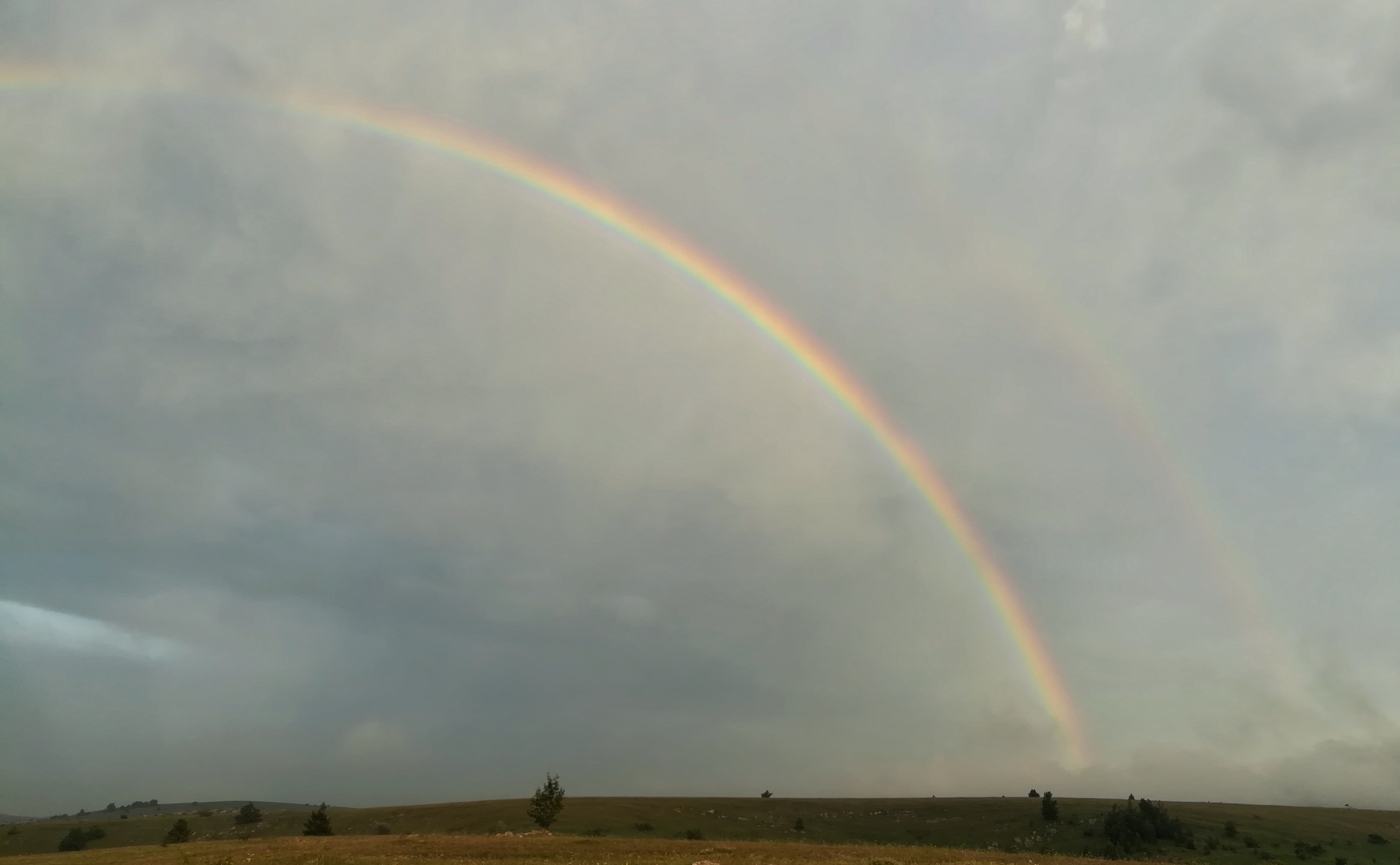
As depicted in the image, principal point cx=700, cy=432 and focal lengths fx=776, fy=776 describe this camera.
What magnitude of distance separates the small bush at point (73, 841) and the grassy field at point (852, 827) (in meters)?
1.70

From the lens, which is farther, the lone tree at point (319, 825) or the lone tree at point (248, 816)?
the lone tree at point (248, 816)

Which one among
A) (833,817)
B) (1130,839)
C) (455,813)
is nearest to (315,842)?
(455,813)

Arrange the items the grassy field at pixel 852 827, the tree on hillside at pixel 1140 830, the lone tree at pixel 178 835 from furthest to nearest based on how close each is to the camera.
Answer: the grassy field at pixel 852 827
the tree on hillside at pixel 1140 830
the lone tree at pixel 178 835

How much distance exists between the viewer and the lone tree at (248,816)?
4781 inches

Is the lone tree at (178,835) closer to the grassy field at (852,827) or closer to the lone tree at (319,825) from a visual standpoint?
the grassy field at (852,827)

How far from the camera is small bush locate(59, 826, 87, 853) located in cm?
10131

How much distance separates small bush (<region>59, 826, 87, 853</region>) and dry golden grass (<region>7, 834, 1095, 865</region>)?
5065 centimetres

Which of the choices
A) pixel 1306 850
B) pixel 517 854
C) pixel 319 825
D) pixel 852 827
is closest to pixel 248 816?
pixel 319 825

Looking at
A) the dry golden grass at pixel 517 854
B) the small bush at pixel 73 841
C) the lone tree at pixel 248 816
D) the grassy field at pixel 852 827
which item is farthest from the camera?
the lone tree at pixel 248 816

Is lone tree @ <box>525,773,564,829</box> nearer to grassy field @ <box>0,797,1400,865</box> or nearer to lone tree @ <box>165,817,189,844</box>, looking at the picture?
grassy field @ <box>0,797,1400,865</box>

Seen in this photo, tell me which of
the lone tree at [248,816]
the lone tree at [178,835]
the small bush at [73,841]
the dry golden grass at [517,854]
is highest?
the dry golden grass at [517,854]

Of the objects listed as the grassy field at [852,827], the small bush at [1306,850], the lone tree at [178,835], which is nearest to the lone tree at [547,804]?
the grassy field at [852,827]

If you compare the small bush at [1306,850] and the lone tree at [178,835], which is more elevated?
the lone tree at [178,835]

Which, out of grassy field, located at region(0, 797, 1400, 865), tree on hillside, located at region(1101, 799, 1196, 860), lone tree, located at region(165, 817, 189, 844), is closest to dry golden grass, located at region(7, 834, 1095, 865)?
grassy field, located at region(0, 797, 1400, 865)
